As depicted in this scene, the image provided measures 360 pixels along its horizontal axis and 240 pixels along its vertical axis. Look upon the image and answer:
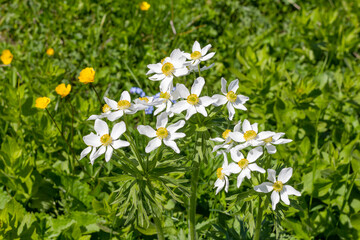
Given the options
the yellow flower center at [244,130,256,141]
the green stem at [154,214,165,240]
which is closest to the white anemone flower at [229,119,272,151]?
the yellow flower center at [244,130,256,141]

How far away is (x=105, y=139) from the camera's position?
163 centimetres

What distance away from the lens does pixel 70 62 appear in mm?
3992

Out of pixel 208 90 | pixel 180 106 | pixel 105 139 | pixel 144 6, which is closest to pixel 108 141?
pixel 105 139

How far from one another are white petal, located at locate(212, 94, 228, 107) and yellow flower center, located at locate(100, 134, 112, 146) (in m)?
0.50

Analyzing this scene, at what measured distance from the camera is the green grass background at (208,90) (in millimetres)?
2564

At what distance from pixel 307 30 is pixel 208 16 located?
1173 millimetres

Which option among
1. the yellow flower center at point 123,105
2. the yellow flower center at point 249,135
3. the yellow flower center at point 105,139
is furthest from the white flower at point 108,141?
the yellow flower center at point 249,135

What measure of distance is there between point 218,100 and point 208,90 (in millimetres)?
201

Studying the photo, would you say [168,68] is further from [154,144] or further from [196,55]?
[154,144]

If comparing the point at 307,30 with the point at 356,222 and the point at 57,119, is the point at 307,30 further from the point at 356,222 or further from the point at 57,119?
the point at 57,119

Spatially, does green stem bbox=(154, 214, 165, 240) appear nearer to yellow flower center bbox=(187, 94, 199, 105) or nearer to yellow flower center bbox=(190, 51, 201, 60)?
yellow flower center bbox=(187, 94, 199, 105)

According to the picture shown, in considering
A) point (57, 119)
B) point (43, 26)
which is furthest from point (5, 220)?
point (43, 26)

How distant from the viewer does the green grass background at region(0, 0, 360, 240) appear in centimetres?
256

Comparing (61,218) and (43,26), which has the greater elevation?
(43,26)
